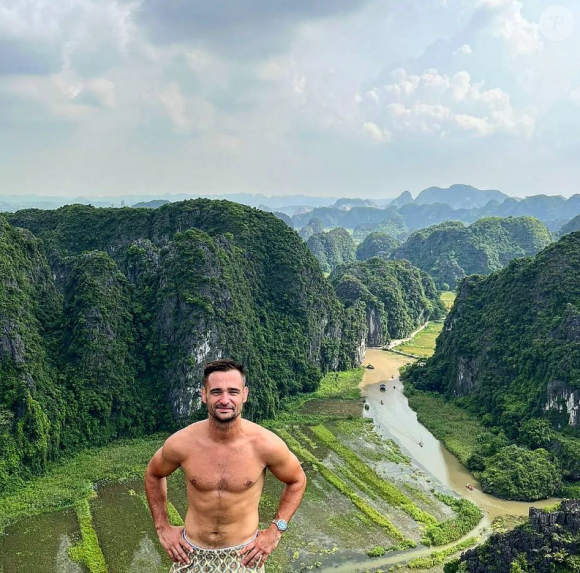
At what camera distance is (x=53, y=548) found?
848 inches

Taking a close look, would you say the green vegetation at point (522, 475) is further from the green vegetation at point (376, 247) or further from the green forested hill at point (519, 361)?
the green vegetation at point (376, 247)

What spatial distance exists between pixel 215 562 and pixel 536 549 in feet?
54.3

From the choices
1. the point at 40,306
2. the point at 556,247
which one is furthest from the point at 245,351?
the point at 556,247

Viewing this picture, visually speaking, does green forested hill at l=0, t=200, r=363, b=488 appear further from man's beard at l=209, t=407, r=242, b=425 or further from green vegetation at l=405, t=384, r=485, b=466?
man's beard at l=209, t=407, r=242, b=425

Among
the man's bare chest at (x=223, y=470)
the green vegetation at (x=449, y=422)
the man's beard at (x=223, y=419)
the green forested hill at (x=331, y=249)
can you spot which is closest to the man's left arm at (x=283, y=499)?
the man's bare chest at (x=223, y=470)

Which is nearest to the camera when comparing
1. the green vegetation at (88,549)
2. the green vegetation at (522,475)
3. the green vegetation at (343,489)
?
the green vegetation at (88,549)

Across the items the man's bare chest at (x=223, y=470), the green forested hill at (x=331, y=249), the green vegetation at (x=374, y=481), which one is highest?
the man's bare chest at (x=223, y=470)

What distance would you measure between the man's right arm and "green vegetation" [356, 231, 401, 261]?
128m

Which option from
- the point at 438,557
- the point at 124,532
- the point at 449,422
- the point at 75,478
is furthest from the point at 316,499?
the point at 449,422

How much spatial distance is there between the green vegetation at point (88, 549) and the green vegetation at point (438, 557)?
1144 centimetres

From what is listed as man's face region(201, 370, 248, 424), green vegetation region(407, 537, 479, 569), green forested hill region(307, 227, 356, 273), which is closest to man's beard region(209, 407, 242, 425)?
man's face region(201, 370, 248, 424)

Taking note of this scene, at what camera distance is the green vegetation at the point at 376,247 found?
133m

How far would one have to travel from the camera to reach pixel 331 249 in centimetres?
13125

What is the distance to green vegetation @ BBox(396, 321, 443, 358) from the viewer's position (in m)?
60.8
